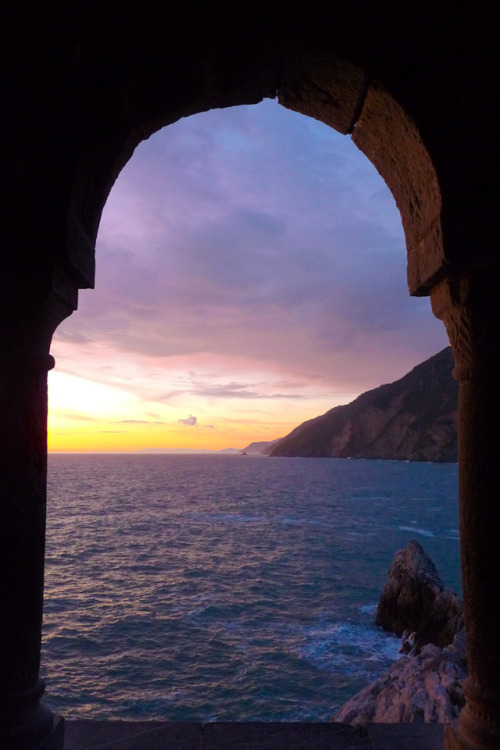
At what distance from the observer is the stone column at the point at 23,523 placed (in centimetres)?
274

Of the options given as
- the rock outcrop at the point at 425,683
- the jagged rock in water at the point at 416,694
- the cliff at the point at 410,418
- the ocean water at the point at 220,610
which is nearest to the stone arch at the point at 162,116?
the rock outcrop at the point at 425,683

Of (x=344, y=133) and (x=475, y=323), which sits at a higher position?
(x=344, y=133)

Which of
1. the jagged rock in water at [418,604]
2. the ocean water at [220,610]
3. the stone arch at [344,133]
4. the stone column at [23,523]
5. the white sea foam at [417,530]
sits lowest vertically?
the white sea foam at [417,530]

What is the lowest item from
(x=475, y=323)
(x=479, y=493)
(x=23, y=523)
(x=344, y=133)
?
(x=23, y=523)

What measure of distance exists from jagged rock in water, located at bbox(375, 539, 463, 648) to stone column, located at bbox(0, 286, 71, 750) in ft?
56.2

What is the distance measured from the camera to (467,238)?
2982 millimetres

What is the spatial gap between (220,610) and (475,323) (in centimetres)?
2411

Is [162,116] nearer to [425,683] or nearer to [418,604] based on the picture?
[425,683]

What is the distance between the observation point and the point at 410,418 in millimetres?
146875

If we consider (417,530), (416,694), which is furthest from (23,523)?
(417,530)

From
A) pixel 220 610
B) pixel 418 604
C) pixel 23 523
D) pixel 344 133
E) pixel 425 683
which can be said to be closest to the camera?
pixel 23 523

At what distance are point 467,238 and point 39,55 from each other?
2.82 metres

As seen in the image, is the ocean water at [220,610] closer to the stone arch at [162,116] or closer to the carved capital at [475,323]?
the stone arch at [162,116]

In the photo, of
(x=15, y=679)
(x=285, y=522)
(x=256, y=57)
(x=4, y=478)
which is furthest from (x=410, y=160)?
(x=285, y=522)
